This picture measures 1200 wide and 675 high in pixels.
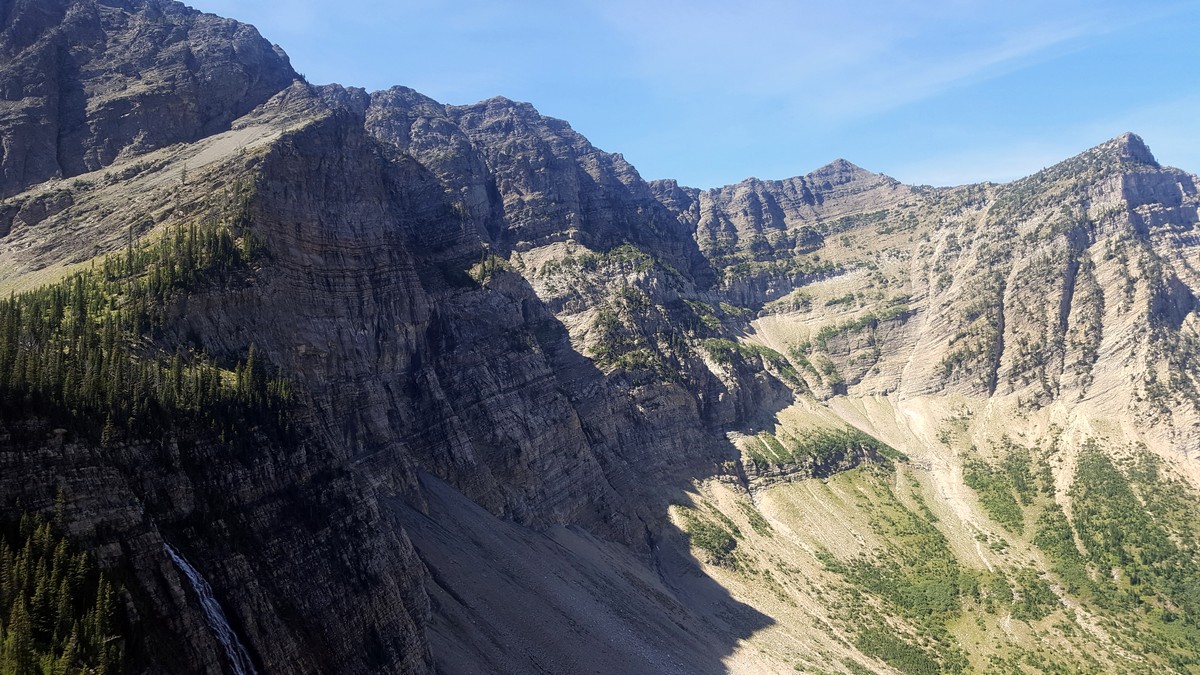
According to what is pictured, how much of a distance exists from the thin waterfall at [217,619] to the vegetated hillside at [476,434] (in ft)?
2.26

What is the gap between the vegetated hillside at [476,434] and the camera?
174 ft

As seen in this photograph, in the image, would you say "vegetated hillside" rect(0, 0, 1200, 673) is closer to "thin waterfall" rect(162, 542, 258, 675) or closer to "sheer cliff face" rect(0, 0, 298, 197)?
"thin waterfall" rect(162, 542, 258, 675)

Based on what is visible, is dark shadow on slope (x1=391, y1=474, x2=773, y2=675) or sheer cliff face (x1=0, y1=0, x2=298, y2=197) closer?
dark shadow on slope (x1=391, y1=474, x2=773, y2=675)

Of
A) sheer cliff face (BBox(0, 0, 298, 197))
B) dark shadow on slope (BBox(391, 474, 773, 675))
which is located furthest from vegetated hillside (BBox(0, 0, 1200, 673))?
sheer cliff face (BBox(0, 0, 298, 197))

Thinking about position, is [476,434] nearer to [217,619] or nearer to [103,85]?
[217,619]

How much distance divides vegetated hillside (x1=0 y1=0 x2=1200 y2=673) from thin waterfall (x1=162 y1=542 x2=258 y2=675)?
2.26 ft

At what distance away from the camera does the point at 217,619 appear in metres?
46.2

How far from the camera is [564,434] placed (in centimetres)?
13425

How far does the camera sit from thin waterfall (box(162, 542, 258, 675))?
4556cm

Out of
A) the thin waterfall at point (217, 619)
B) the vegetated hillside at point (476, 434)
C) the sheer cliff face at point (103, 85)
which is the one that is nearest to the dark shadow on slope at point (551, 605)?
the vegetated hillside at point (476, 434)

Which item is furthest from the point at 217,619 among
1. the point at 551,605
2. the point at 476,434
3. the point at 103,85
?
the point at 103,85

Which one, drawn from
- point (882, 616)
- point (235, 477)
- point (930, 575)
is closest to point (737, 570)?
point (882, 616)

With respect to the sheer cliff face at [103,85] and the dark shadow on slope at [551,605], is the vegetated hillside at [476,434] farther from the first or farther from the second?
the sheer cliff face at [103,85]

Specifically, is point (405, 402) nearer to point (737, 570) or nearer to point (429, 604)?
point (429, 604)
